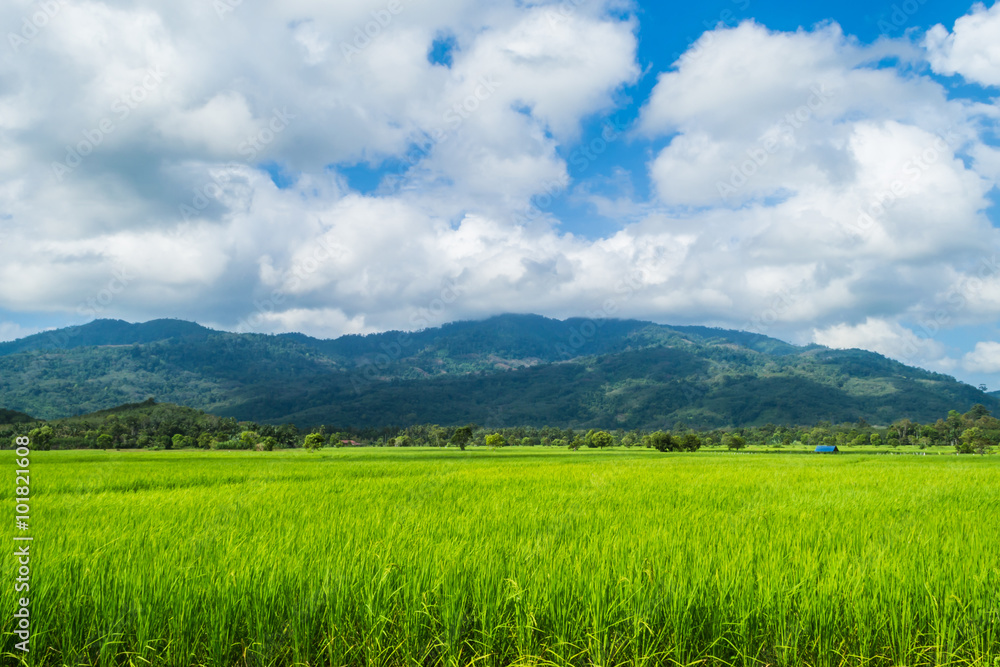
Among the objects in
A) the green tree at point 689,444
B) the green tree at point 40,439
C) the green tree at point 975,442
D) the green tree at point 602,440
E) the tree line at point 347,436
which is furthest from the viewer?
the green tree at point 602,440

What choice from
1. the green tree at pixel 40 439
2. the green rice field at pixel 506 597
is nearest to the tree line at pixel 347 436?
the green tree at pixel 40 439

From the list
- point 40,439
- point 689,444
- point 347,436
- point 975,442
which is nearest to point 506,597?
point 689,444

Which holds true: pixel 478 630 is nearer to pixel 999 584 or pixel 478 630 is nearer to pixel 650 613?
pixel 650 613

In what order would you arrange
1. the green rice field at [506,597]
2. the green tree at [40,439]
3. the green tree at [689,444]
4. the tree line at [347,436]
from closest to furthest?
the green rice field at [506,597] → the green tree at [40,439] → the green tree at [689,444] → the tree line at [347,436]

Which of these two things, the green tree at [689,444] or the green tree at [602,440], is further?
the green tree at [602,440]

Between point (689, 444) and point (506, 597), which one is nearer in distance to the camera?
point (506, 597)

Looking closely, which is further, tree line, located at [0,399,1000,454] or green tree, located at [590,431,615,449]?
green tree, located at [590,431,615,449]

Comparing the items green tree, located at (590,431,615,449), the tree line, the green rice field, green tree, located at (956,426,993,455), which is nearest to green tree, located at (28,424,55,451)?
the tree line

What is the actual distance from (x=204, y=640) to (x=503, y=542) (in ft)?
10.9

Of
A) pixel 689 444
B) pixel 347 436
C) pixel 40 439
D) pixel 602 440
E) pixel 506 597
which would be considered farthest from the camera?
pixel 347 436

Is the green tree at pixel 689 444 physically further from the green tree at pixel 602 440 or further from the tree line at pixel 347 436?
the green tree at pixel 602 440

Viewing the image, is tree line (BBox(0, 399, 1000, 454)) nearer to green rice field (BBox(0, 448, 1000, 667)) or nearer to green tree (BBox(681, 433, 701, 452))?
green tree (BBox(681, 433, 701, 452))

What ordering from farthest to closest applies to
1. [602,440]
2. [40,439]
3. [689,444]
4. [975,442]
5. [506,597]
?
[602,440] → [975,442] → [689,444] → [40,439] → [506,597]

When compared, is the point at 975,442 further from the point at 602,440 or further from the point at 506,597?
the point at 506,597
